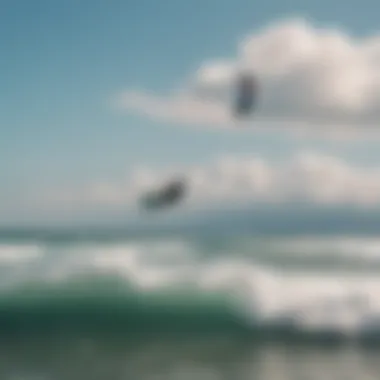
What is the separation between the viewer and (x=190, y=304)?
21.2 ft

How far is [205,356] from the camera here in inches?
237

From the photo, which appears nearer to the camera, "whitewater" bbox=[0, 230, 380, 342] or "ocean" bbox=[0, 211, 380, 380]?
"ocean" bbox=[0, 211, 380, 380]

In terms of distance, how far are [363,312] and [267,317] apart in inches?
25.9

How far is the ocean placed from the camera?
5.93 meters

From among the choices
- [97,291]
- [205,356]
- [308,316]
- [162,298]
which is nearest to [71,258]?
[97,291]

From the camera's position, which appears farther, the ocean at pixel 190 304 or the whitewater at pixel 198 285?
the whitewater at pixel 198 285

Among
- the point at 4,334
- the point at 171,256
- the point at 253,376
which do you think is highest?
the point at 171,256

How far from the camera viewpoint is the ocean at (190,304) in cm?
593

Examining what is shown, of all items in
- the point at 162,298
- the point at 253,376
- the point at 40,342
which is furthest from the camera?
the point at 162,298

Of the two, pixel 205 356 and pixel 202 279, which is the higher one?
pixel 202 279

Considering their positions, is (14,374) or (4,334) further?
(4,334)

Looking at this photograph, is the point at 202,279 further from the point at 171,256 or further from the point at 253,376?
the point at 253,376

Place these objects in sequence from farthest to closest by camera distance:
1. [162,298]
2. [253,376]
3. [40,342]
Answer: [162,298]
[40,342]
[253,376]

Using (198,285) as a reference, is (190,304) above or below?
below
